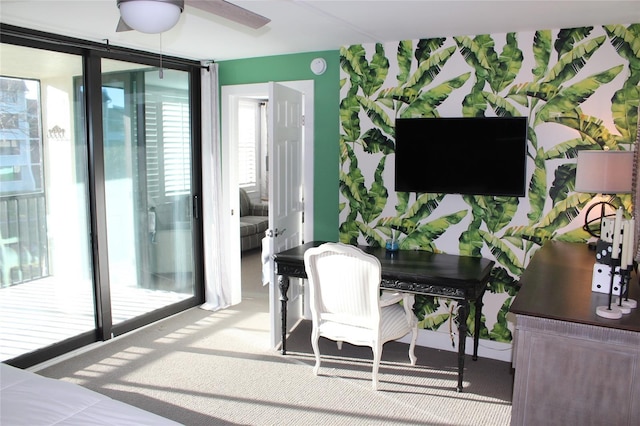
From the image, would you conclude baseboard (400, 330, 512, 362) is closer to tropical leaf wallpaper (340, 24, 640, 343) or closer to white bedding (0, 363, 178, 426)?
tropical leaf wallpaper (340, 24, 640, 343)

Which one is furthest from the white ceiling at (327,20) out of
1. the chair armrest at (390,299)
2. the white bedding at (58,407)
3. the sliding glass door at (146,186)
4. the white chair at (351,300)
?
the white bedding at (58,407)

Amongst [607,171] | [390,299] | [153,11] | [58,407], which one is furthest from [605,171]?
[58,407]

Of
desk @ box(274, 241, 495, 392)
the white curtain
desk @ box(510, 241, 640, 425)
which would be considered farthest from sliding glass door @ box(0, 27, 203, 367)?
desk @ box(510, 241, 640, 425)

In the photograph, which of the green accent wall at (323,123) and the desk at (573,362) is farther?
the green accent wall at (323,123)

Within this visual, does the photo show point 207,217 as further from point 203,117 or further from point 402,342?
point 402,342

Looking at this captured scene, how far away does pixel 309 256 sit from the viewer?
3.52m

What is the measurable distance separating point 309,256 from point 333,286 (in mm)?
258

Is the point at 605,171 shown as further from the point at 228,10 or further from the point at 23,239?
the point at 23,239

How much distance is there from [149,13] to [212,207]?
3.19 metres

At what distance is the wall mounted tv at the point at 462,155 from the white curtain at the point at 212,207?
1.86 meters

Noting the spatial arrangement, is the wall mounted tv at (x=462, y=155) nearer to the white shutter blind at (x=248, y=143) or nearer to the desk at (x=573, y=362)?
the desk at (x=573, y=362)

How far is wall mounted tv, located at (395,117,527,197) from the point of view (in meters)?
3.82

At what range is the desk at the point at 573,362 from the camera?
7.63 ft

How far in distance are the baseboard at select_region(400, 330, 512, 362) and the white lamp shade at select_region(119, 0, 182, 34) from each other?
3177 millimetres
